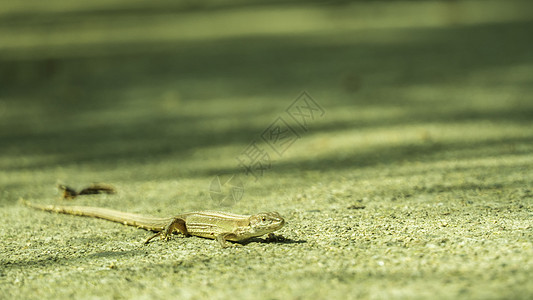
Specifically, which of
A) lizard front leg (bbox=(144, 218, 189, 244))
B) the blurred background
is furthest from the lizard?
the blurred background

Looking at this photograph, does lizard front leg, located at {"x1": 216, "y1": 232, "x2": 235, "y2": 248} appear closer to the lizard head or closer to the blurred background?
the lizard head

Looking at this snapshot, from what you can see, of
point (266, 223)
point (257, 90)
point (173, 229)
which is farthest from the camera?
point (257, 90)

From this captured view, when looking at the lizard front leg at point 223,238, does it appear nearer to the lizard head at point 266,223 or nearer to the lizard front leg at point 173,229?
the lizard head at point 266,223

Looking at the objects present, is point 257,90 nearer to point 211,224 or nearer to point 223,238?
point 211,224

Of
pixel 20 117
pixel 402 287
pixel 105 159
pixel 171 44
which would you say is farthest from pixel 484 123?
pixel 171 44

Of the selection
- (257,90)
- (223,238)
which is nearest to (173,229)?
(223,238)
